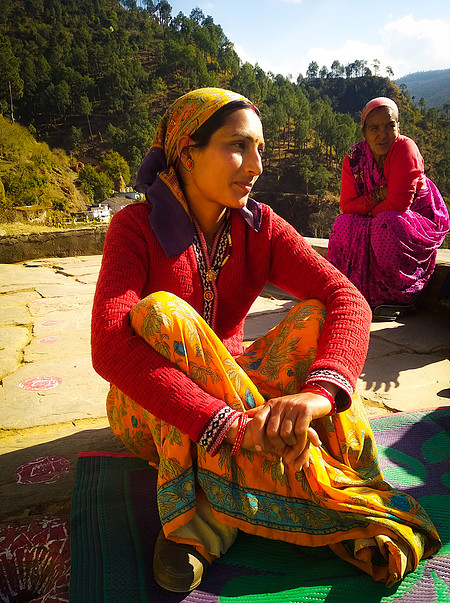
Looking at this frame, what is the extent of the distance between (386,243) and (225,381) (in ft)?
8.36

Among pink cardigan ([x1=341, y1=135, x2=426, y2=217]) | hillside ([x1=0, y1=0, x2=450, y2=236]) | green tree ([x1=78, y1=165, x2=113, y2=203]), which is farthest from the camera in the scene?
hillside ([x1=0, y1=0, x2=450, y2=236])

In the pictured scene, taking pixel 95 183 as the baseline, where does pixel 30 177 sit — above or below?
above

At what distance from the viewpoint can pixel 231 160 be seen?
4.41 feet

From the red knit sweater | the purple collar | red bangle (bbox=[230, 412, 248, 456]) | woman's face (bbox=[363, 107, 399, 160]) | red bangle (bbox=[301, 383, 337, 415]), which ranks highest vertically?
woman's face (bbox=[363, 107, 399, 160])

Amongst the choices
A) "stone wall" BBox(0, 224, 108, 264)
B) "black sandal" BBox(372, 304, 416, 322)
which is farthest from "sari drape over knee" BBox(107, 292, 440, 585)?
"stone wall" BBox(0, 224, 108, 264)

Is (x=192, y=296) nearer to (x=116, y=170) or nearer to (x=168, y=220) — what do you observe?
(x=168, y=220)

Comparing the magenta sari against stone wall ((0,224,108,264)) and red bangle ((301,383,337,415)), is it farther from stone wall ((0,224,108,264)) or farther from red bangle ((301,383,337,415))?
stone wall ((0,224,108,264))

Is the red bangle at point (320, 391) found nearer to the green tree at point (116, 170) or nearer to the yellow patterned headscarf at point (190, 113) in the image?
the yellow patterned headscarf at point (190, 113)

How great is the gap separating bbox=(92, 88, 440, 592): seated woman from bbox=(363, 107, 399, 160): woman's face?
220cm

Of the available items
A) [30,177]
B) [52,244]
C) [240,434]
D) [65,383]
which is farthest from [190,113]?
[30,177]

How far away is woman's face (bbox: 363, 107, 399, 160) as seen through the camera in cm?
322

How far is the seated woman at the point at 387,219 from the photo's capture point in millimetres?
3203

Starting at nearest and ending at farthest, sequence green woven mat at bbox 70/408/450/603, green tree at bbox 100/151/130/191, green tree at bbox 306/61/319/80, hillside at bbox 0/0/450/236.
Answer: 1. green woven mat at bbox 70/408/450/603
2. green tree at bbox 100/151/130/191
3. hillside at bbox 0/0/450/236
4. green tree at bbox 306/61/319/80

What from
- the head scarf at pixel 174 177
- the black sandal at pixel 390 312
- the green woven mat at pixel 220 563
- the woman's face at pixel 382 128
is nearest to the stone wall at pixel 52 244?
the woman's face at pixel 382 128
